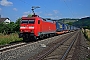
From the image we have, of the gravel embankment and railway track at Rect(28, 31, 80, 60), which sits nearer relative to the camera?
railway track at Rect(28, 31, 80, 60)

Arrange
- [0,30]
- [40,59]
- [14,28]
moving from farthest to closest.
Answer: [14,28] < [0,30] < [40,59]

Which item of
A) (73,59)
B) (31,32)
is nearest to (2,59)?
(73,59)

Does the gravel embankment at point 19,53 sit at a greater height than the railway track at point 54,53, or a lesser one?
greater

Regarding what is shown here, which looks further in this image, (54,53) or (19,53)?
(54,53)

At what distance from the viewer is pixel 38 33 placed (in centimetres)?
2355

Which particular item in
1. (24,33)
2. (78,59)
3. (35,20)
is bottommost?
(78,59)

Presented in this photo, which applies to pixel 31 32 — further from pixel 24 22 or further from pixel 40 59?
pixel 40 59

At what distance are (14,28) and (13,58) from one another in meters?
50.1

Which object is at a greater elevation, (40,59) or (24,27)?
(24,27)

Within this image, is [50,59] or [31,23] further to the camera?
[31,23]

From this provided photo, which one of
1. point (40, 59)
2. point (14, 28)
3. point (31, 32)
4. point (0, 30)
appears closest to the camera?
point (40, 59)

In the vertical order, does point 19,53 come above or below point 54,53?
above

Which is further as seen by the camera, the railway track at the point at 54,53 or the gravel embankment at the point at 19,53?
the gravel embankment at the point at 19,53

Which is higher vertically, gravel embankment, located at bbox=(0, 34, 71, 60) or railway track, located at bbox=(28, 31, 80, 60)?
gravel embankment, located at bbox=(0, 34, 71, 60)
